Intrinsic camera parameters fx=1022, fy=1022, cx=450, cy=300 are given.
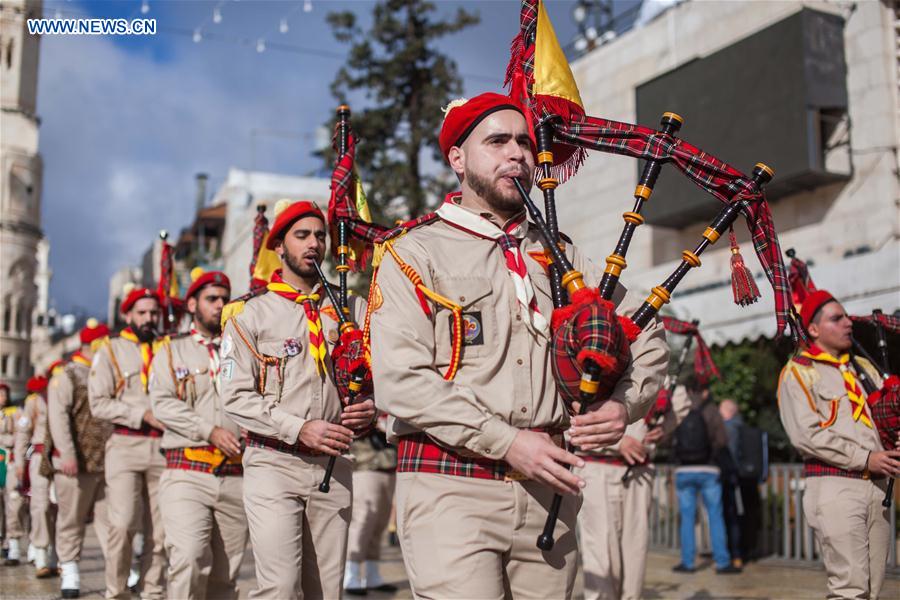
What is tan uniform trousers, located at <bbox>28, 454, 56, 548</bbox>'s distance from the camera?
11.4 meters

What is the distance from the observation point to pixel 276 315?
6109mm

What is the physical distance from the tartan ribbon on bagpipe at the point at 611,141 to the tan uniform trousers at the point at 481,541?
1209 millimetres

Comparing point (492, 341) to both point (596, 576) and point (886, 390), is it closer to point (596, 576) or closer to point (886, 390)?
point (886, 390)

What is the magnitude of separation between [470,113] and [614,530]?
5.14 metres

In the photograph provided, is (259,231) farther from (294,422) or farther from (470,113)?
(470,113)

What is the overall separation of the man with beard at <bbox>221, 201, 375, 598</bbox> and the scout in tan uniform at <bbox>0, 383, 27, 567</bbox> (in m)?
8.07

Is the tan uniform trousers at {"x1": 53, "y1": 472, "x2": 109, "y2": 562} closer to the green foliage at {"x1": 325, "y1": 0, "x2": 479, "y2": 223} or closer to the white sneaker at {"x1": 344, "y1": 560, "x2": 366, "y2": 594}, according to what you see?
the white sneaker at {"x1": 344, "y1": 560, "x2": 366, "y2": 594}

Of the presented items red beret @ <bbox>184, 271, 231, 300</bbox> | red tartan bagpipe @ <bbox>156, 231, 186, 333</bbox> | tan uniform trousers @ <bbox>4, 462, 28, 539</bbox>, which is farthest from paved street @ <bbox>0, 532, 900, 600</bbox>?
red beret @ <bbox>184, 271, 231, 300</bbox>

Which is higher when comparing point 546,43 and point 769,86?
point 769,86

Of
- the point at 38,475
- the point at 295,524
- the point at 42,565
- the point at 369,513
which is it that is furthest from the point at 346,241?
the point at 38,475

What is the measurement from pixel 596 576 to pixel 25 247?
5382cm

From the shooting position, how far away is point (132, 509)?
28.3 feet

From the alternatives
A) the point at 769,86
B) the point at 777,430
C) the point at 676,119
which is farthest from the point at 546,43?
the point at 769,86

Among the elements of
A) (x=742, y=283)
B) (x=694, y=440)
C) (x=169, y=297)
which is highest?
(x=169, y=297)
